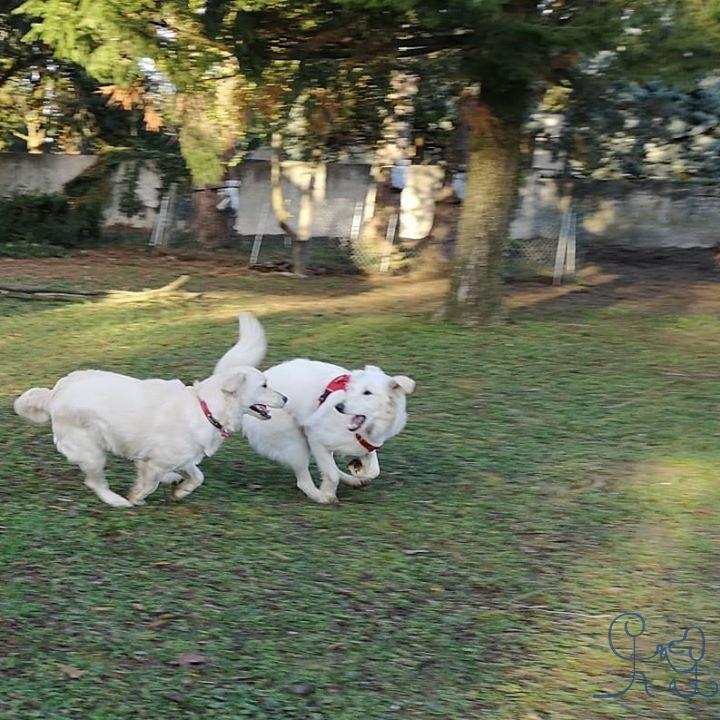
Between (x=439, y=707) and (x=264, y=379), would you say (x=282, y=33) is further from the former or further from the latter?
(x=439, y=707)

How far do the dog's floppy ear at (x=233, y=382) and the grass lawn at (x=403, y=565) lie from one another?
2.45ft

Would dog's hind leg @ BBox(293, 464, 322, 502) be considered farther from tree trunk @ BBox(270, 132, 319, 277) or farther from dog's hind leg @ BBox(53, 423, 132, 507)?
tree trunk @ BBox(270, 132, 319, 277)

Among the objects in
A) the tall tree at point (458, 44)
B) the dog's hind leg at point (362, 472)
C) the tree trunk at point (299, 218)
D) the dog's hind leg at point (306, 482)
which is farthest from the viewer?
the tree trunk at point (299, 218)

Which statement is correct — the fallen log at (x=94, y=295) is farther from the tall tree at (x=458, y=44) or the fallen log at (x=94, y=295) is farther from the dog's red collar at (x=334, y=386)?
the dog's red collar at (x=334, y=386)

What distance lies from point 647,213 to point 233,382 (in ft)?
51.5

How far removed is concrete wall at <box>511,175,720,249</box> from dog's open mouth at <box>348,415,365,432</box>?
13.8 meters

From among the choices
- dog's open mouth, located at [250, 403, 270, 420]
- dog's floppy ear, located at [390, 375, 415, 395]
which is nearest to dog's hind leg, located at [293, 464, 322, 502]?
dog's open mouth, located at [250, 403, 270, 420]

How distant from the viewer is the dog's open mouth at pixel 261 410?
19.0 feet

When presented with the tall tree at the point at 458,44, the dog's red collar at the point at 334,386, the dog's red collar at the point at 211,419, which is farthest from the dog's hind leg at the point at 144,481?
the tall tree at the point at 458,44

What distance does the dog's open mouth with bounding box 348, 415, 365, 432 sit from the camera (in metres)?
5.91

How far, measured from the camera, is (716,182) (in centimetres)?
1945

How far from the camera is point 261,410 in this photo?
19.1ft

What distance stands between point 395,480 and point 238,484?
101cm

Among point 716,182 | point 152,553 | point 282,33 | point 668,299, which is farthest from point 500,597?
point 716,182
